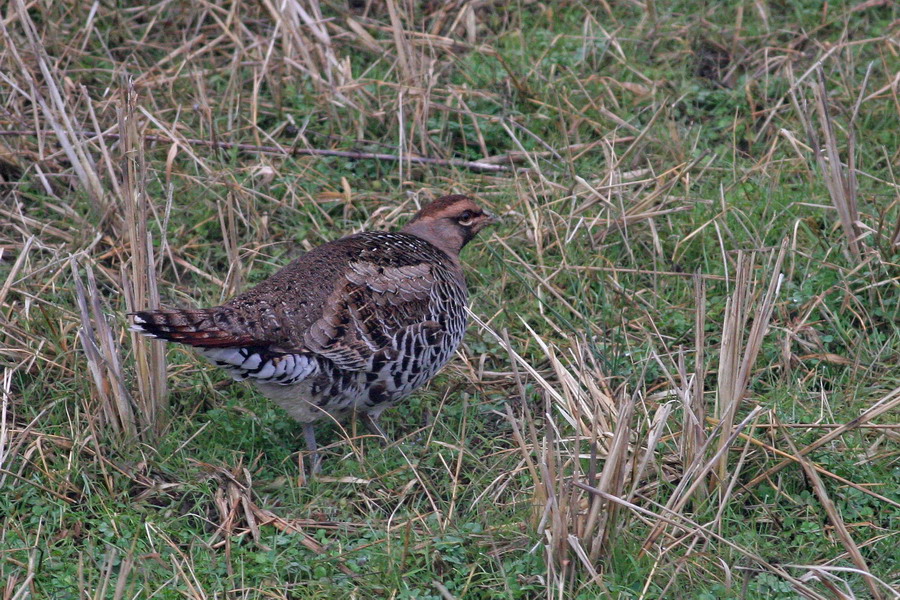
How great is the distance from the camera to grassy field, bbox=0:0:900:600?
3.76 metres

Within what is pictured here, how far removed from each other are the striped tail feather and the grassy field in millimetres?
360

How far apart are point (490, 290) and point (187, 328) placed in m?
1.97

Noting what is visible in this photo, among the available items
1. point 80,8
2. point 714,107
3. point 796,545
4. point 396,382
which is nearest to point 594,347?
point 396,382

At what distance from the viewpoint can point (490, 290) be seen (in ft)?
18.1

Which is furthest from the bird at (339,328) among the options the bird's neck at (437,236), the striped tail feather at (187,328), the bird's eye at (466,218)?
the bird's eye at (466,218)

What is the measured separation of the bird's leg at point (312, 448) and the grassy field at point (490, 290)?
59 mm

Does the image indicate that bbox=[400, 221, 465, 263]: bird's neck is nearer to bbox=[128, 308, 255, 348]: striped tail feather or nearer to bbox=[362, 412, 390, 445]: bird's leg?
bbox=[362, 412, 390, 445]: bird's leg

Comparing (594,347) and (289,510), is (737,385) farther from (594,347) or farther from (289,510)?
(289,510)

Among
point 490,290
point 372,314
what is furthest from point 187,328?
point 490,290

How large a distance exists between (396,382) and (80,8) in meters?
3.76

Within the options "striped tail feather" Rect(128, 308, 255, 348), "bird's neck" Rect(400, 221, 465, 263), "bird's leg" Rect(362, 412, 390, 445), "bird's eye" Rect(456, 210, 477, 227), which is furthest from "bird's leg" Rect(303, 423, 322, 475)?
"bird's eye" Rect(456, 210, 477, 227)

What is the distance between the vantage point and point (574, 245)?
5645mm

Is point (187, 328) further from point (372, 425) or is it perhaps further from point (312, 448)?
point (372, 425)

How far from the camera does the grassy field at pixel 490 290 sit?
3.76 m
